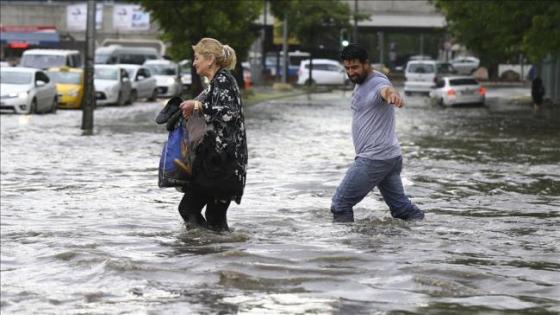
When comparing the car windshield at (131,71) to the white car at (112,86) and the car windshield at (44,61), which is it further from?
the car windshield at (44,61)

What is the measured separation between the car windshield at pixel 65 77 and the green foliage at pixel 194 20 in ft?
13.5

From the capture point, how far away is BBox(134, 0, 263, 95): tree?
4388 cm

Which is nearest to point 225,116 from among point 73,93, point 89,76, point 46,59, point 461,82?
point 89,76

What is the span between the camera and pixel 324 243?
10188 mm

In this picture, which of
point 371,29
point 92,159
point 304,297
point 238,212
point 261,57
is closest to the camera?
point 304,297

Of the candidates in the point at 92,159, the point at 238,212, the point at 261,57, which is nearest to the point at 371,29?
the point at 261,57

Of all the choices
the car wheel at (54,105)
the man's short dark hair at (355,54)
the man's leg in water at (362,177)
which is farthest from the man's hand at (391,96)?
the car wheel at (54,105)

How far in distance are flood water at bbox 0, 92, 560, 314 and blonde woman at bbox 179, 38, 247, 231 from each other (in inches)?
19.7

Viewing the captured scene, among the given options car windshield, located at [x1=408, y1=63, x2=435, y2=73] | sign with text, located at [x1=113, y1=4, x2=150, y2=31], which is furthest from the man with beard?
sign with text, located at [x1=113, y1=4, x2=150, y2=31]

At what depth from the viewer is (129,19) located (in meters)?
93.3

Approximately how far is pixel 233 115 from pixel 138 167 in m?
8.57

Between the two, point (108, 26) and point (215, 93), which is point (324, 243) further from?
point (108, 26)

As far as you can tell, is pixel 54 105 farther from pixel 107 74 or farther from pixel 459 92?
pixel 459 92

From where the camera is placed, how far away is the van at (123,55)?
6700 cm
